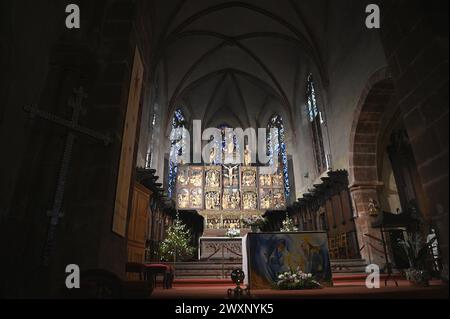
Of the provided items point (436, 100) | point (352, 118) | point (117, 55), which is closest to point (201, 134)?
point (352, 118)

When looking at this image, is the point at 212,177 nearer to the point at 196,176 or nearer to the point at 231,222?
the point at 196,176

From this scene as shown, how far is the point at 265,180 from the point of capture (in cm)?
1636

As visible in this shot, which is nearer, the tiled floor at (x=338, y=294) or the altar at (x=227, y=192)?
the tiled floor at (x=338, y=294)

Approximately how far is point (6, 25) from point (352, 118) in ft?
31.8

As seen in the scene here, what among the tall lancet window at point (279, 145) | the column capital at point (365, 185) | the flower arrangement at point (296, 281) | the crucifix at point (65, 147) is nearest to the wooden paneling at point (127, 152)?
the crucifix at point (65, 147)

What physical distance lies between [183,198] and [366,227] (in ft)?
30.9

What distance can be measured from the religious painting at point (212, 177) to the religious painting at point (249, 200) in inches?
65.3

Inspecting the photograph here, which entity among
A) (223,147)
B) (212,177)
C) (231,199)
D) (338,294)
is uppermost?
(223,147)

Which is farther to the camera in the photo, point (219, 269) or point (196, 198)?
point (196, 198)

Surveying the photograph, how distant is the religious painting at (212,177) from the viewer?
16203 millimetres

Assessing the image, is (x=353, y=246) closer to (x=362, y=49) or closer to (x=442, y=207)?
(x=362, y=49)

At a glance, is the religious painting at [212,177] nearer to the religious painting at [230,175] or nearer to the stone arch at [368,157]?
the religious painting at [230,175]

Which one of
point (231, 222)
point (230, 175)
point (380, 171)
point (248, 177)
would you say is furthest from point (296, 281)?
point (230, 175)

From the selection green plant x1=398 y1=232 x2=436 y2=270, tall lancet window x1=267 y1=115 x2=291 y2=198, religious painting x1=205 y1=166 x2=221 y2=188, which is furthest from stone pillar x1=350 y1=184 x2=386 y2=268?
religious painting x1=205 y1=166 x2=221 y2=188
